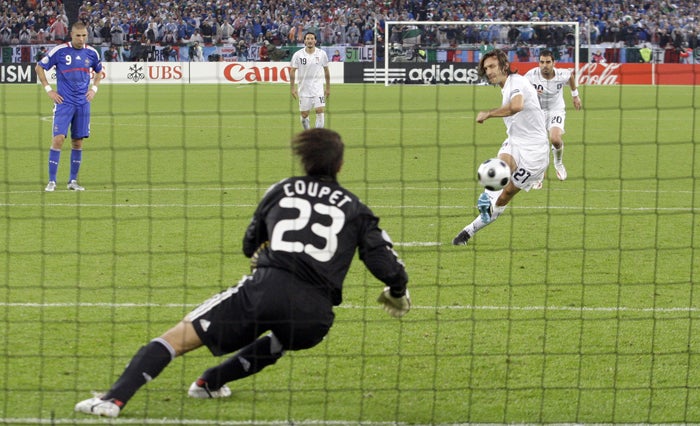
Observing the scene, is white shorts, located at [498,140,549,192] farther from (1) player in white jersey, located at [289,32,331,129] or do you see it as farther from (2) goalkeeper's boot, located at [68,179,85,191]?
(1) player in white jersey, located at [289,32,331,129]

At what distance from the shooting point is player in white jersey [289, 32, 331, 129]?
21.0 metres

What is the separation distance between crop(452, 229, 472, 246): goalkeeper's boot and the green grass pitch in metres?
0.10

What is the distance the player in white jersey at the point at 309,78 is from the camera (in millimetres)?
21047

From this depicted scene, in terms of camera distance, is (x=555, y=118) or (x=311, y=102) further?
(x=311, y=102)

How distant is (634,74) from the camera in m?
42.9

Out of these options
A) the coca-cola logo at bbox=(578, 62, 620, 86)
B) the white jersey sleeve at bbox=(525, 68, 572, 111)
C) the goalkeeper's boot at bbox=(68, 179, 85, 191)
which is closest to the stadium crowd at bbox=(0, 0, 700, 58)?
the coca-cola logo at bbox=(578, 62, 620, 86)

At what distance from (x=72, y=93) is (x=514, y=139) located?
258 inches

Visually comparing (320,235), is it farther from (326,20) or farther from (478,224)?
(326,20)

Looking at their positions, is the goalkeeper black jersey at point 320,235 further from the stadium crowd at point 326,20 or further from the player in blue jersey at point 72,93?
the stadium crowd at point 326,20

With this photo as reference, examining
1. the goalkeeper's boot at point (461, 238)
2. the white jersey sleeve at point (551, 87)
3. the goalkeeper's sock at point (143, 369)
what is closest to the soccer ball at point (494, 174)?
the goalkeeper's boot at point (461, 238)

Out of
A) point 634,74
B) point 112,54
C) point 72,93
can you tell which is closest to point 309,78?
point 72,93

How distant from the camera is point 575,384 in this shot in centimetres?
641

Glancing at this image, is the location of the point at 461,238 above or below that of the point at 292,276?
below

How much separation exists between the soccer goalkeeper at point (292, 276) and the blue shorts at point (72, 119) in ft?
32.3
